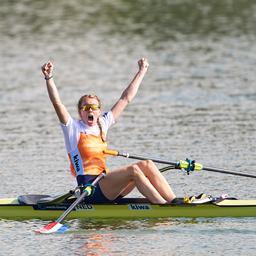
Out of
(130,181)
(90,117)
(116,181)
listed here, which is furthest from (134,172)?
(90,117)

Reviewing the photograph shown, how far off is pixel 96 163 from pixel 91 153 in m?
0.17

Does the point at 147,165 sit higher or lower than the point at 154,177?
higher

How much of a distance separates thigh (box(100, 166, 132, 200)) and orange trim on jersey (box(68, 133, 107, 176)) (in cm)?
26

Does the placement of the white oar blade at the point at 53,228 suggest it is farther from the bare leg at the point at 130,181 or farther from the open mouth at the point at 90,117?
the open mouth at the point at 90,117

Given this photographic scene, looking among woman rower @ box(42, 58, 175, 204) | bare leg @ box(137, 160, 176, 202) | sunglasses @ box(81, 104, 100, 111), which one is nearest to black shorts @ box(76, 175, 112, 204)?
woman rower @ box(42, 58, 175, 204)

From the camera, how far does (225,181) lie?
19.8 meters

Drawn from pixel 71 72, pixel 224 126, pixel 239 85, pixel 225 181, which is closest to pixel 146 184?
pixel 225 181

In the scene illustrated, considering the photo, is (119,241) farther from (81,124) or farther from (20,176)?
(20,176)

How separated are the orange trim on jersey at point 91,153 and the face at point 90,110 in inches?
9.1

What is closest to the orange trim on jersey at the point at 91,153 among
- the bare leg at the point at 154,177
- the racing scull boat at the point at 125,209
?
the racing scull boat at the point at 125,209

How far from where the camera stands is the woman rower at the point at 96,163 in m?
17.0

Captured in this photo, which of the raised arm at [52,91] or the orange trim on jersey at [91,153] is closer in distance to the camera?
the raised arm at [52,91]

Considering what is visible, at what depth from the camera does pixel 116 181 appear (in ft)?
55.7

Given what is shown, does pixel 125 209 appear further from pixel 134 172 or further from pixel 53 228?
pixel 53 228
